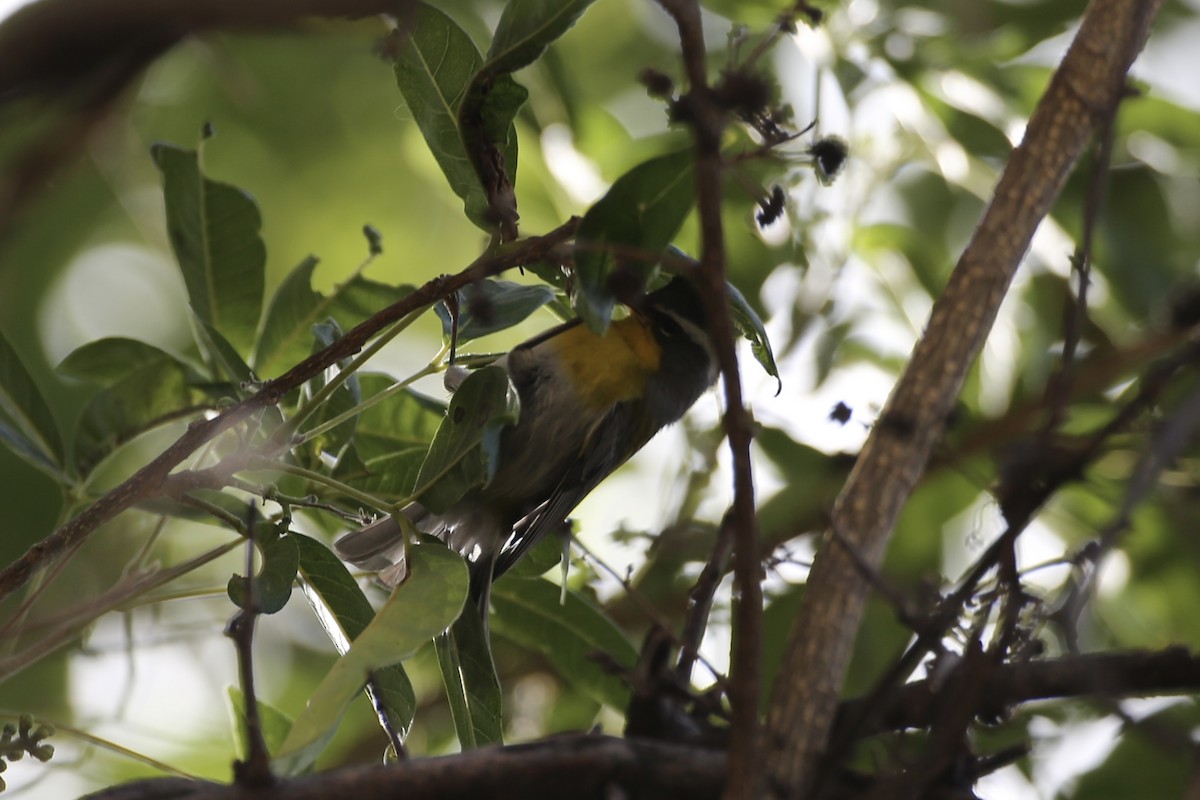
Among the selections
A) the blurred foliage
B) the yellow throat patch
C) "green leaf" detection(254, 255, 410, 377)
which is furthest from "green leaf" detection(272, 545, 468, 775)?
the yellow throat patch

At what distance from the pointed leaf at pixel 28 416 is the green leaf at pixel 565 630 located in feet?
2.66

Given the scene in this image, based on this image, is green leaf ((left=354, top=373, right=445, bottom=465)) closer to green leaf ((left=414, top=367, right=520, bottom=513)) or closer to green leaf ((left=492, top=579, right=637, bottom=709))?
green leaf ((left=492, top=579, right=637, bottom=709))

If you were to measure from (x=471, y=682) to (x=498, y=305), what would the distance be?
1.82 feet

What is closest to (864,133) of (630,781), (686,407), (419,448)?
(686,407)

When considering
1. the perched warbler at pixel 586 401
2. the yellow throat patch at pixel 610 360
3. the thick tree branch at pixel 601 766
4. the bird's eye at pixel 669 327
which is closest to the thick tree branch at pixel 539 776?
the thick tree branch at pixel 601 766

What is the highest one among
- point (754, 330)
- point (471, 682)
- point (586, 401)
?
point (586, 401)

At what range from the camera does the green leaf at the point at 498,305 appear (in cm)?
166

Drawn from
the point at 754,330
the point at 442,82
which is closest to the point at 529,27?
the point at 442,82

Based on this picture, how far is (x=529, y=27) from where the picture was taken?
1.47m

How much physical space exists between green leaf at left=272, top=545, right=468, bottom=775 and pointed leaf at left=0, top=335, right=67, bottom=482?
0.71m

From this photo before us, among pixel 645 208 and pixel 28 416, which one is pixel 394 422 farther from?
pixel 645 208

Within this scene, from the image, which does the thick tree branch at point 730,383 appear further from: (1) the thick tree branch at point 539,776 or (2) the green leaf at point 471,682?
(2) the green leaf at point 471,682

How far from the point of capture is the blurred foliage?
185 centimetres

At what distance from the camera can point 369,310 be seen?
2098mm
